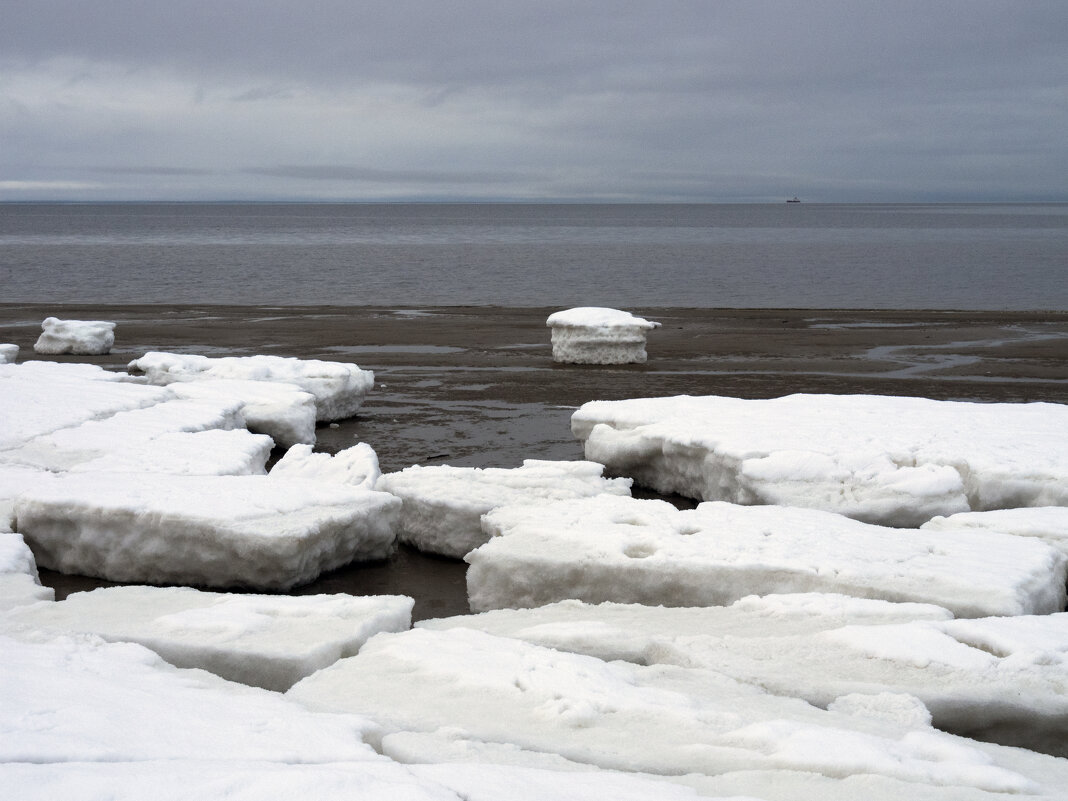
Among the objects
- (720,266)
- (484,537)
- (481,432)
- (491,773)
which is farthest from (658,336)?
(720,266)

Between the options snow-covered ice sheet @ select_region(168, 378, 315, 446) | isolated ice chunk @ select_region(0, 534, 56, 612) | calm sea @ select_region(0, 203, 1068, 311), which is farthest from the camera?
calm sea @ select_region(0, 203, 1068, 311)

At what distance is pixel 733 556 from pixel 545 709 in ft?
6.81

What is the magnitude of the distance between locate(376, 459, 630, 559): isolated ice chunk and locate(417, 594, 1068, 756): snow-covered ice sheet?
1775 millimetres

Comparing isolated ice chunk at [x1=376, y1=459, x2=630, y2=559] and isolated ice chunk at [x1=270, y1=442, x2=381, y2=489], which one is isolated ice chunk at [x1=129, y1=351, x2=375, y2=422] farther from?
isolated ice chunk at [x1=376, y1=459, x2=630, y2=559]

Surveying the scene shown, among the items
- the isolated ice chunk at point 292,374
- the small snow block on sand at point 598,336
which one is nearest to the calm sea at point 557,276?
the small snow block on sand at point 598,336

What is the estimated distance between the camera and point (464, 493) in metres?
6.94

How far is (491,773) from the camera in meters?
2.96

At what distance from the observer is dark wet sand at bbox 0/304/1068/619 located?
414 inches

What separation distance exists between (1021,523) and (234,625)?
4.50m

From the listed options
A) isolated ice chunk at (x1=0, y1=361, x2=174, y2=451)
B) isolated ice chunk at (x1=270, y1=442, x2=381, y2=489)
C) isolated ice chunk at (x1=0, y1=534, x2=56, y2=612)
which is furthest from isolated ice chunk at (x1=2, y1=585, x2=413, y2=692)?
isolated ice chunk at (x1=0, y1=361, x2=174, y2=451)

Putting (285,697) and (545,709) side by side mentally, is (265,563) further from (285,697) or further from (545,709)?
(545,709)

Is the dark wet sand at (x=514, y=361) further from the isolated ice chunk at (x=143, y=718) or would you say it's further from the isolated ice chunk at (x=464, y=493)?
the isolated ice chunk at (x=143, y=718)

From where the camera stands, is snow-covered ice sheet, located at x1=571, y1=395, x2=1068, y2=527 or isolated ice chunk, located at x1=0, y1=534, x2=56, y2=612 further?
snow-covered ice sheet, located at x1=571, y1=395, x2=1068, y2=527

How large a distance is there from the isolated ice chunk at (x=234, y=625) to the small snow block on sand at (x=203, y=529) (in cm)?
86
